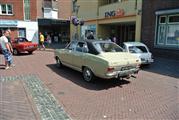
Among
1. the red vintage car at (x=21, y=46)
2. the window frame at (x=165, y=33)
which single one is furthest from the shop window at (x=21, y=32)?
the window frame at (x=165, y=33)

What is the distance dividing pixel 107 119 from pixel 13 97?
9.98ft

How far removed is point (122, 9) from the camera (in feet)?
57.3

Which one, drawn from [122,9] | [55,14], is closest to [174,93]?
[122,9]

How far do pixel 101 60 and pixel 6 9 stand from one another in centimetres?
2637

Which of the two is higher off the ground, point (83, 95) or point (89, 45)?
point (89, 45)

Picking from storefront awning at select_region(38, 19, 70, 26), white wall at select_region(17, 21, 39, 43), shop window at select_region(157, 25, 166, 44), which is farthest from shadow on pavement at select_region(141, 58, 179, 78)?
storefront awning at select_region(38, 19, 70, 26)

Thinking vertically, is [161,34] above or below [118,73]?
above

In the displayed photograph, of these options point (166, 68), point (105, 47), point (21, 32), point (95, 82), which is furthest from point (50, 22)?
point (95, 82)

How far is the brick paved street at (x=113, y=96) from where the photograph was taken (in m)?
4.78

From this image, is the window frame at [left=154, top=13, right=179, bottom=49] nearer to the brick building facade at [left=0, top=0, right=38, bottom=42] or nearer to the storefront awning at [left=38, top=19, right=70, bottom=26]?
the brick building facade at [left=0, top=0, right=38, bottom=42]

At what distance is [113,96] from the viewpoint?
19.8ft

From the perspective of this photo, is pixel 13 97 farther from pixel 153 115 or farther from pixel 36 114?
pixel 153 115

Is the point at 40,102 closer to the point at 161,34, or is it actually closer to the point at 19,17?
the point at 161,34

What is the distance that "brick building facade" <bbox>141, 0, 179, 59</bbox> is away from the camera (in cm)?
1305
